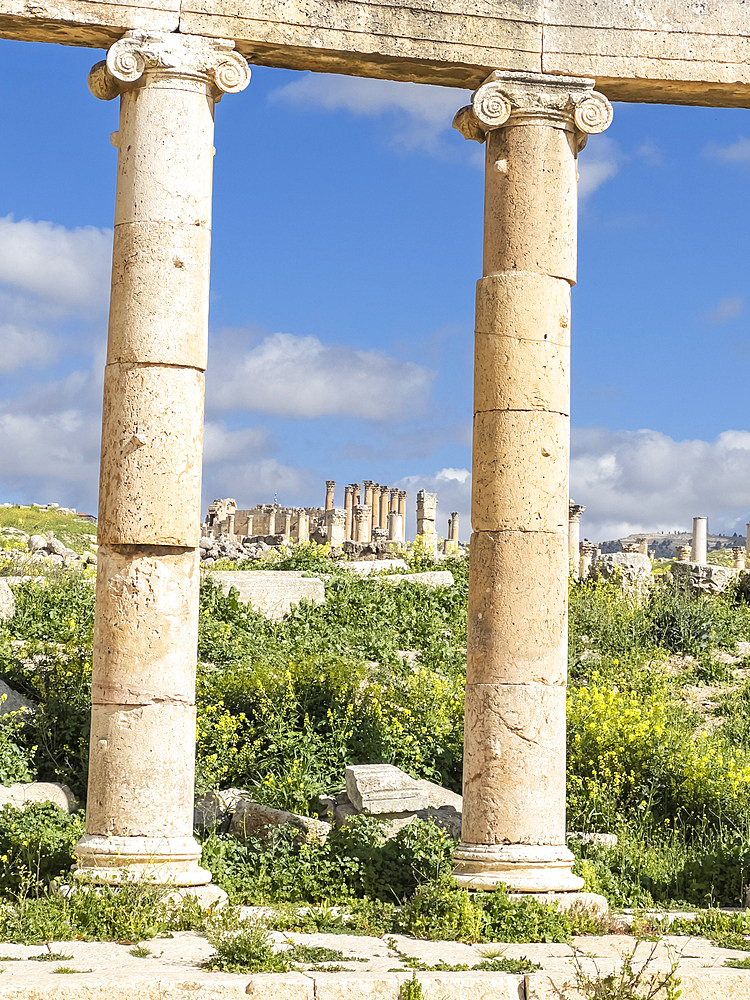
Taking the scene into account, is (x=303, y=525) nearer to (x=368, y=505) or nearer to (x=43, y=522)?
(x=368, y=505)

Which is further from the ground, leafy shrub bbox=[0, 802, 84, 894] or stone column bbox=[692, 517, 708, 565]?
stone column bbox=[692, 517, 708, 565]

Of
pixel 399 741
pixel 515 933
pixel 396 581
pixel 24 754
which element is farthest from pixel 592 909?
pixel 396 581

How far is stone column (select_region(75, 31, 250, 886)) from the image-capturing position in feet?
34.7

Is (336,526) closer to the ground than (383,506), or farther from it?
closer to the ground

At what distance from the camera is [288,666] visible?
1591 centimetres

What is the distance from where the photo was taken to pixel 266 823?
40.3 feet

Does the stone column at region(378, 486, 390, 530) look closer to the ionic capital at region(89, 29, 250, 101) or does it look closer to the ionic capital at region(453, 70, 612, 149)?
the ionic capital at region(453, 70, 612, 149)

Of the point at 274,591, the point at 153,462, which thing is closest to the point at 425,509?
the point at 274,591

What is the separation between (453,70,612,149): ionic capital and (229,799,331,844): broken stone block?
7.24 meters

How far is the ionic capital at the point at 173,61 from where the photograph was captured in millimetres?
11344

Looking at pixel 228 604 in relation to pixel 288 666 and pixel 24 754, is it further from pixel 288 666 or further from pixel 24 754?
pixel 24 754

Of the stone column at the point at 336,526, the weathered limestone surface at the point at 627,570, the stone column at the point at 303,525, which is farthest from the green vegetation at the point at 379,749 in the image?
the stone column at the point at 303,525

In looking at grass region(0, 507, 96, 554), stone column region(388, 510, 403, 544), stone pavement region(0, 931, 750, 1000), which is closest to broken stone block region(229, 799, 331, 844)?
stone pavement region(0, 931, 750, 1000)

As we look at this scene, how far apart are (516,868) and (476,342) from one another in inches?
197
